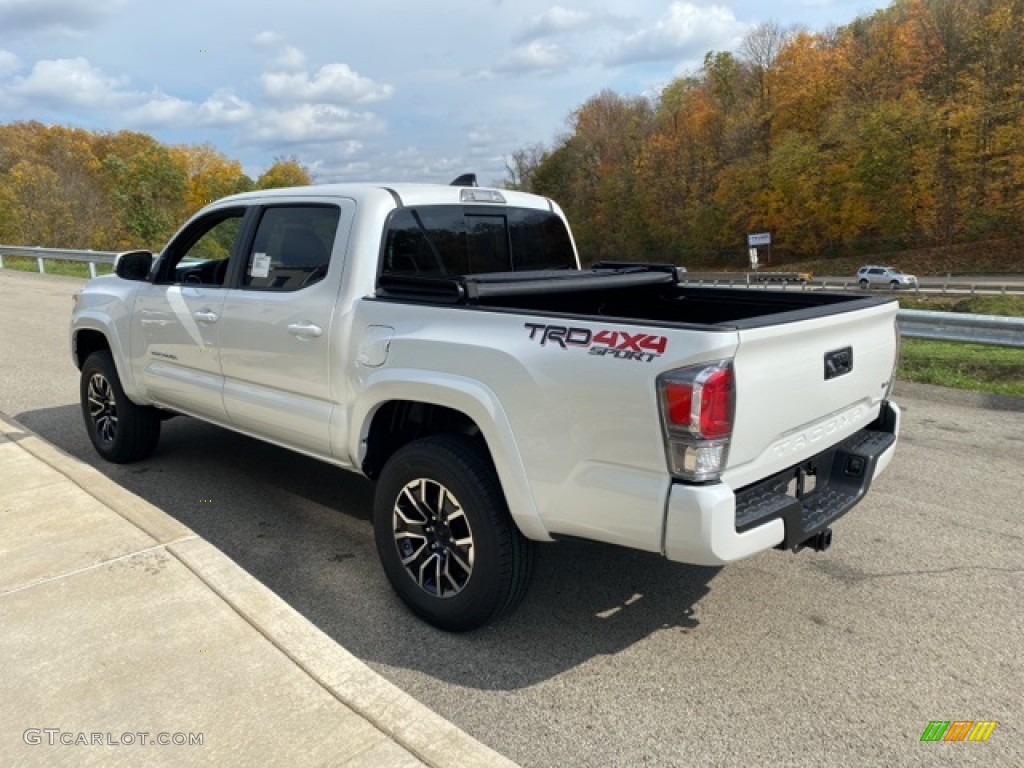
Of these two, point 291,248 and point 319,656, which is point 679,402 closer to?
point 319,656

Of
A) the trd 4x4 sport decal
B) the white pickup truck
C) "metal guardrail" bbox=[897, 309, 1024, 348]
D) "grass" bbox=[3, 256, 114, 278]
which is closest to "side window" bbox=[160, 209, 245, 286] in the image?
the white pickup truck

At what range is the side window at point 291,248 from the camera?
383cm

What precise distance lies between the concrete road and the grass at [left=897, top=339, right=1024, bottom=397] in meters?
2.79

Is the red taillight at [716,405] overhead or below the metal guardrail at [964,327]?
overhead

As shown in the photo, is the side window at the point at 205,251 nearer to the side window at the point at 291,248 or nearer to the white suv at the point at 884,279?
the side window at the point at 291,248

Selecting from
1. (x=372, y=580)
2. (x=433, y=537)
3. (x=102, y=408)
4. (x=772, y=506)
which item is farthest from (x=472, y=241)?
(x=102, y=408)

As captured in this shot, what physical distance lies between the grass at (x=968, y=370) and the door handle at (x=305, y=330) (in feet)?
21.7

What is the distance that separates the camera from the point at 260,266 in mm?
4184

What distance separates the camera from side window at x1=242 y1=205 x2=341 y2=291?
3828 millimetres

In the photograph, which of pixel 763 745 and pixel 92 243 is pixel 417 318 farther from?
pixel 92 243

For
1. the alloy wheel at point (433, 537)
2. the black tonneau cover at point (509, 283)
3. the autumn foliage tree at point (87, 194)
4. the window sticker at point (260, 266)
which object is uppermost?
the autumn foliage tree at point (87, 194)

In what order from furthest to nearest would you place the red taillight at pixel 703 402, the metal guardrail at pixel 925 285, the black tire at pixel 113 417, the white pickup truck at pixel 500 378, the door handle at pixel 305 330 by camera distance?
the metal guardrail at pixel 925 285 < the black tire at pixel 113 417 < the door handle at pixel 305 330 < the white pickup truck at pixel 500 378 < the red taillight at pixel 703 402

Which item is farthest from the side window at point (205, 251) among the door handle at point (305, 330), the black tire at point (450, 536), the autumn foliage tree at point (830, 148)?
the autumn foliage tree at point (830, 148)

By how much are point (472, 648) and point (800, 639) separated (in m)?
1.38
